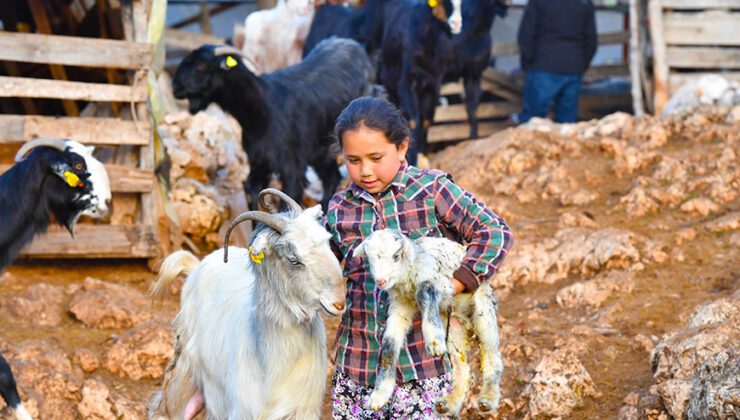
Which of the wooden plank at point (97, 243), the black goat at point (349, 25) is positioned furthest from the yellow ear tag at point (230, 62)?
the black goat at point (349, 25)

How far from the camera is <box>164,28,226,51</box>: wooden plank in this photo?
14.4 m

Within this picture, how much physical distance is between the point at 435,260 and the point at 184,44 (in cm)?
1122

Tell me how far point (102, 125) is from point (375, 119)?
17.0ft

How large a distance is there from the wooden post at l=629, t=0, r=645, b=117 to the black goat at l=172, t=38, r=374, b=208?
3705 mm

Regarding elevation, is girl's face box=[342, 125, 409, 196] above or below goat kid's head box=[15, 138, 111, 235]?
above

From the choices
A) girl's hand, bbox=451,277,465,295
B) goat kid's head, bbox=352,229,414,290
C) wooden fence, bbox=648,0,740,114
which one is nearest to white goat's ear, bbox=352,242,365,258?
goat kid's head, bbox=352,229,414,290

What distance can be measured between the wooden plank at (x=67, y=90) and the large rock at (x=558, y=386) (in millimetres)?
4319

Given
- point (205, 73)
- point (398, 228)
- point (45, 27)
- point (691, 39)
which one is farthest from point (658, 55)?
point (398, 228)

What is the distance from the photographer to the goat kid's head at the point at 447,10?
37.4 ft

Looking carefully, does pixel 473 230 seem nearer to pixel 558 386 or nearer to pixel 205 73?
pixel 558 386

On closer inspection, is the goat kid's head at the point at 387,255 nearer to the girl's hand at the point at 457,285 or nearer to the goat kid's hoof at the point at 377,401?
the girl's hand at the point at 457,285

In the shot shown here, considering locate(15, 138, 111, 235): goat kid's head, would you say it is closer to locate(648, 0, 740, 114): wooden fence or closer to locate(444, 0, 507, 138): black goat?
locate(444, 0, 507, 138): black goat

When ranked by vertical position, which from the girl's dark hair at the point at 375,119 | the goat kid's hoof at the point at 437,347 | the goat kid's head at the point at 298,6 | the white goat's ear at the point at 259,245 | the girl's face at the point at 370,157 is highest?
the girl's dark hair at the point at 375,119

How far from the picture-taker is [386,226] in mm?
4070
